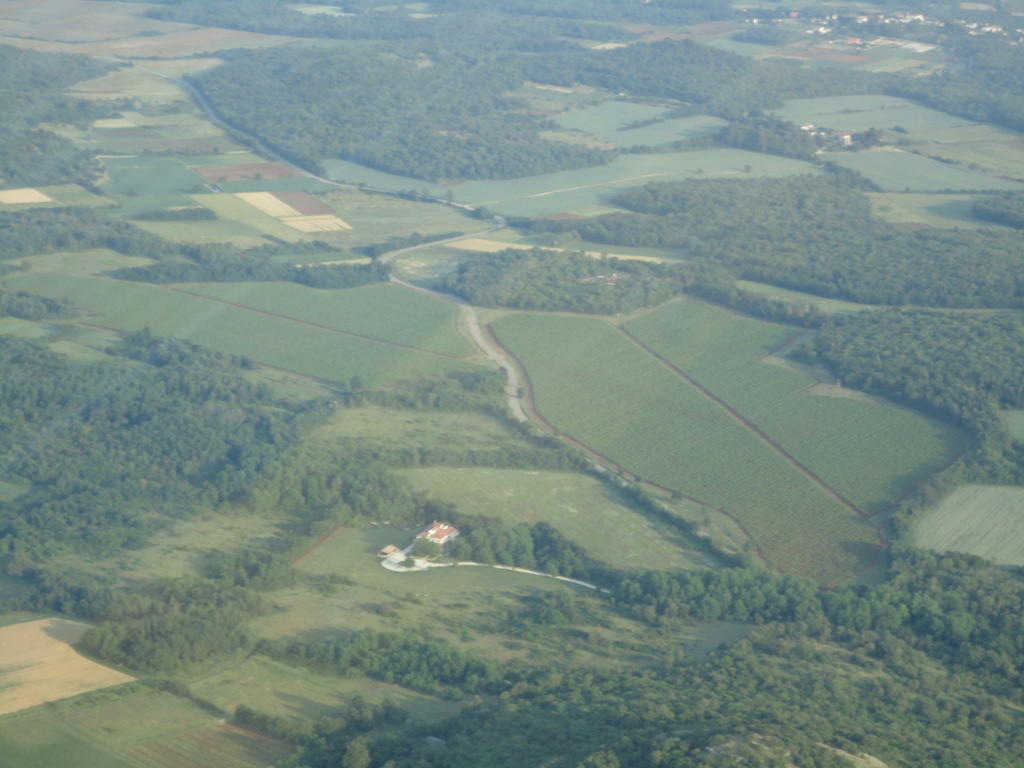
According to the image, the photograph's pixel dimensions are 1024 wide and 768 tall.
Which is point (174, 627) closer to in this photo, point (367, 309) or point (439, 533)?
point (439, 533)

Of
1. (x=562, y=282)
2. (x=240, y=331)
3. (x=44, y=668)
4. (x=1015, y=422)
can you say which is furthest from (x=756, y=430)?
(x=44, y=668)

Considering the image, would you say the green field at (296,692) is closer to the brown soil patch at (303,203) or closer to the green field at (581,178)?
the brown soil patch at (303,203)

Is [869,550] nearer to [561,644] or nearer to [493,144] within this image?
[561,644]

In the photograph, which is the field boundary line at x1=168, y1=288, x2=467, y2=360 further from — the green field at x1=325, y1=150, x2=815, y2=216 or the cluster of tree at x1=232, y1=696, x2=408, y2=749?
the cluster of tree at x1=232, y1=696, x2=408, y2=749

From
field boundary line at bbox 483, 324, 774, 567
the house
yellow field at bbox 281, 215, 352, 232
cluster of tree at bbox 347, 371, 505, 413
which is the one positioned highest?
yellow field at bbox 281, 215, 352, 232

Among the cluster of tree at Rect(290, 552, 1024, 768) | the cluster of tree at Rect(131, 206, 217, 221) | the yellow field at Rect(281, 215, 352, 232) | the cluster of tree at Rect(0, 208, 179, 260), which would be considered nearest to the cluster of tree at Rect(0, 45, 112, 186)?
the cluster of tree at Rect(131, 206, 217, 221)

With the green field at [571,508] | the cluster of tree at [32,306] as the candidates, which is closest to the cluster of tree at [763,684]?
the green field at [571,508]
